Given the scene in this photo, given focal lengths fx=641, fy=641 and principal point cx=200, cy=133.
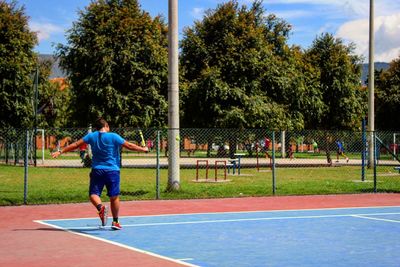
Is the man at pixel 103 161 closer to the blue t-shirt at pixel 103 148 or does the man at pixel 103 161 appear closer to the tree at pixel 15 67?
the blue t-shirt at pixel 103 148

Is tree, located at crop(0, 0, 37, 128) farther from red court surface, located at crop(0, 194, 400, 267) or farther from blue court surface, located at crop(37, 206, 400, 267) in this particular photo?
blue court surface, located at crop(37, 206, 400, 267)

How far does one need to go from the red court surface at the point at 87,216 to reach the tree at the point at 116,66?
1938 centimetres

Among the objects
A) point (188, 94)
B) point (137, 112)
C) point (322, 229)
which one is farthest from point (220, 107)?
point (322, 229)

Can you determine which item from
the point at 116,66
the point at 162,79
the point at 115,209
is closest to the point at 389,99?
the point at 162,79

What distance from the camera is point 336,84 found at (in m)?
45.6

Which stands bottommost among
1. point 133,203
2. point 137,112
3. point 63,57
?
point 133,203

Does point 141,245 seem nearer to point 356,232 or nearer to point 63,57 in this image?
point 356,232

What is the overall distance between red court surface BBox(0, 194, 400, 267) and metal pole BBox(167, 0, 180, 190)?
1.38 m

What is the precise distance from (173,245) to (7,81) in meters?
33.0

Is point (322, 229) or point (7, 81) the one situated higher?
point (7, 81)

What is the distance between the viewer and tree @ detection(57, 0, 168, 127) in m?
37.2

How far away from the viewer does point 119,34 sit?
126ft

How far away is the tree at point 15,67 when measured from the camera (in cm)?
4062

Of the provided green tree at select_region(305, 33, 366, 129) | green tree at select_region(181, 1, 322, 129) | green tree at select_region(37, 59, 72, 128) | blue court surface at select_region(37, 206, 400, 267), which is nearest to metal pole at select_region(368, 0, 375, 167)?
green tree at select_region(181, 1, 322, 129)
